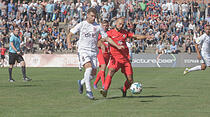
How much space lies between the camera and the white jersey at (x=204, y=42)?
718 inches

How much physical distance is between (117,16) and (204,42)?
68.8 ft

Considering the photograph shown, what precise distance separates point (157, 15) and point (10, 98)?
92.0ft

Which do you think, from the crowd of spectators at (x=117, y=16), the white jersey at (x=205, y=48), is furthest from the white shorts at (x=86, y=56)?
the crowd of spectators at (x=117, y=16)

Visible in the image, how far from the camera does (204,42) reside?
60.6 ft

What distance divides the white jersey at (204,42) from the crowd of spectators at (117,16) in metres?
17.7

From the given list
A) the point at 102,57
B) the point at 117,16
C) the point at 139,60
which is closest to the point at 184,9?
the point at 117,16

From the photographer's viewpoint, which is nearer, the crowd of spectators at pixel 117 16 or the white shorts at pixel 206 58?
the white shorts at pixel 206 58

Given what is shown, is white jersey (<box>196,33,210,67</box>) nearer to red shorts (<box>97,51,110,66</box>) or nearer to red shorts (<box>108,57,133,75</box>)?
red shorts (<box>97,51,110,66</box>)

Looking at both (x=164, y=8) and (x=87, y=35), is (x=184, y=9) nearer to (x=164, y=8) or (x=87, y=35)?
(x=164, y=8)

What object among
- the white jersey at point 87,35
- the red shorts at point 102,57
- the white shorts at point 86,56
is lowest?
the red shorts at point 102,57

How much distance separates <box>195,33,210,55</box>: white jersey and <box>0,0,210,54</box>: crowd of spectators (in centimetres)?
1770

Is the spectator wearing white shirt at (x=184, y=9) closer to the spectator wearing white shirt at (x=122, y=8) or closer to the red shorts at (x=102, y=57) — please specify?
the spectator wearing white shirt at (x=122, y=8)

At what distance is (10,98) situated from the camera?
1269cm

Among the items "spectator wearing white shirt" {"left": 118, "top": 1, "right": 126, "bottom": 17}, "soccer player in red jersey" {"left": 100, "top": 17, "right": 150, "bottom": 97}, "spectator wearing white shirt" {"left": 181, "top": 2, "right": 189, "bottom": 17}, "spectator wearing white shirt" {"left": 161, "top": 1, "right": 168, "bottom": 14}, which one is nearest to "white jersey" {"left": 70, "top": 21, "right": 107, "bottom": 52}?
"soccer player in red jersey" {"left": 100, "top": 17, "right": 150, "bottom": 97}
